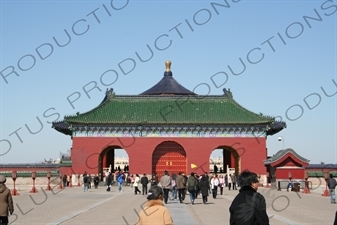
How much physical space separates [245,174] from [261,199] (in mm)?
423

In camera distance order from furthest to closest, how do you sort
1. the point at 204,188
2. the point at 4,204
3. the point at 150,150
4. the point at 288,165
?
the point at 150,150 → the point at 288,165 → the point at 204,188 → the point at 4,204

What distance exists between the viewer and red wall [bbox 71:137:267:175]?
48.1 metres

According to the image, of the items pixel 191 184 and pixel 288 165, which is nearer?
pixel 191 184

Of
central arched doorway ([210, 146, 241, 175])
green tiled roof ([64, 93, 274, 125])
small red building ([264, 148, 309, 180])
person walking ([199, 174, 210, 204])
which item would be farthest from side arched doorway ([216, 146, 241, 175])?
person walking ([199, 174, 210, 204])

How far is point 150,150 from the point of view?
48375mm

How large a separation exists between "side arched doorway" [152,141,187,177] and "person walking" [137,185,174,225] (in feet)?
137

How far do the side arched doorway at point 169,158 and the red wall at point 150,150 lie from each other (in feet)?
2.33

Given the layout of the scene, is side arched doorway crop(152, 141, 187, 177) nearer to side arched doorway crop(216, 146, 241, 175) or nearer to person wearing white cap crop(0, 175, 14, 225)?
side arched doorway crop(216, 146, 241, 175)

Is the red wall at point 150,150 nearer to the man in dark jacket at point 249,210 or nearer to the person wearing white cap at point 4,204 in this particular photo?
the person wearing white cap at point 4,204

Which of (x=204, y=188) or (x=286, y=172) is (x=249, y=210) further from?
(x=286, y=172)

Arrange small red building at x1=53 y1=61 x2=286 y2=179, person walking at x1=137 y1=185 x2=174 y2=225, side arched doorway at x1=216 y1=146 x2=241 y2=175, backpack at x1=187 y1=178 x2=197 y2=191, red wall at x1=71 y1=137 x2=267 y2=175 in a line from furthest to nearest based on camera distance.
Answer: side arched doorway at x1=216 y1=146 x2=241 y2=175, small red building at x1=53 y1=61 x2=286 y2=179, red wall at x1=71 y1=137 x2=267 y2=175, backpack at x1=187 y1=178 x2=197 y2=191, person walking at x1=137 y1=185 x2=174 y2=225

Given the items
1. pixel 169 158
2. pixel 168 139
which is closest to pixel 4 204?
pixel 168 139

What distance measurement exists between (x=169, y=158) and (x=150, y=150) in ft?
7.32

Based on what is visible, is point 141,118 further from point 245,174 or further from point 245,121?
point 245,174
